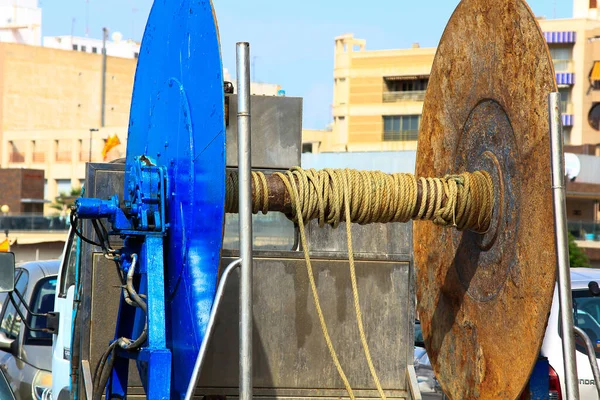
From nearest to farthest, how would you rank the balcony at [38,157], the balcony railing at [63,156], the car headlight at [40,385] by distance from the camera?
the car headlight at [40,385], the balcony railing at [63,156], the balcony at [38,157]

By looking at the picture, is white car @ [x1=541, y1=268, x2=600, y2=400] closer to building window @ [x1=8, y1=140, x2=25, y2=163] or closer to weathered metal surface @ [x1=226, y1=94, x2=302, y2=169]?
weathered metal surface @ [x1=226, y1=94, x2=302, y2=169]

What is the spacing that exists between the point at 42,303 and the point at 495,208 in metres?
7.14

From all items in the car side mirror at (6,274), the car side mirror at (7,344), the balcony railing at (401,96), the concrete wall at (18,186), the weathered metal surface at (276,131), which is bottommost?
the car side mirror at (7,344)

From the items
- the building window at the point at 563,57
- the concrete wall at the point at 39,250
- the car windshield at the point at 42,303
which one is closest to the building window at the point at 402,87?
the building window at the point at 563,57

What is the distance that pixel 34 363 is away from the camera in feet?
36.1

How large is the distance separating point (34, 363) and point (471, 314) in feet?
21.1

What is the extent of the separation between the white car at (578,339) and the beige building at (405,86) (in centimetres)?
6939

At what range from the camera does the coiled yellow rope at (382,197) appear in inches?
209

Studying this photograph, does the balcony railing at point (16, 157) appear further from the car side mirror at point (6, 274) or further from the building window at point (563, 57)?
the car side mirror at point (6, 274)

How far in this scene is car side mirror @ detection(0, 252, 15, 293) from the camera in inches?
263

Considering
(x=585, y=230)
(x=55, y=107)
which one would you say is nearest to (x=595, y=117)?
(x=585, y=230)

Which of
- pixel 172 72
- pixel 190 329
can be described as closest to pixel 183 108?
pixel 172 72

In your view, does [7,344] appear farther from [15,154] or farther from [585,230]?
[15,154]

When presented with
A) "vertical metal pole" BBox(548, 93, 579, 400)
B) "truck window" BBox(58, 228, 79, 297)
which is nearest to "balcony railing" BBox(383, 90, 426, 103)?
"truck window" BBox(58, 228, 79, 297)
